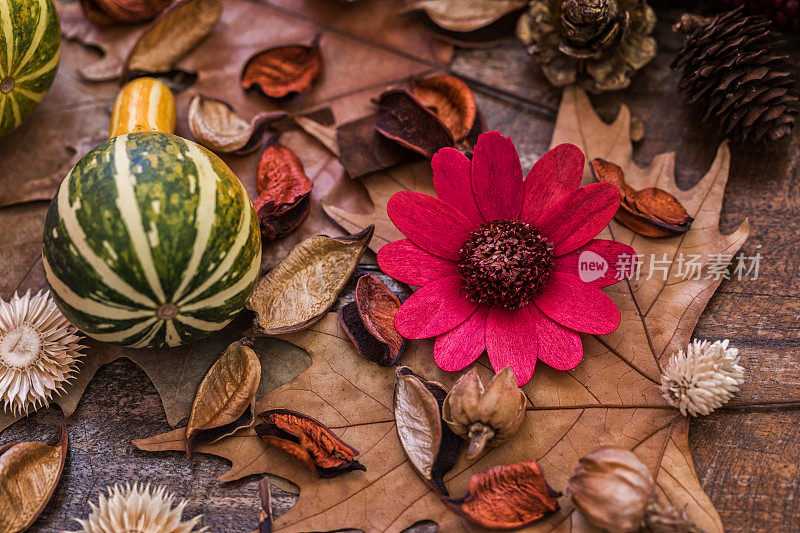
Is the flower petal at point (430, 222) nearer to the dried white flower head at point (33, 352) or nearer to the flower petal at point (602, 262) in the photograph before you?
the flower petal at point (602, 262)

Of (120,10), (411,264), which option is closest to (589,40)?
(411,264)

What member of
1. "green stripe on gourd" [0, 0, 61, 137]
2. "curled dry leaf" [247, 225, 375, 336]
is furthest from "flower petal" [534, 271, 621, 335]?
"green stripe on gourd" [0, 0, 61, 137]

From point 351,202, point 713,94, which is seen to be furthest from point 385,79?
point 713,94

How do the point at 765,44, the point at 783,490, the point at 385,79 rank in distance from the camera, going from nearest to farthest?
the point at 783,490, the point at 765,44, the point at 385,79

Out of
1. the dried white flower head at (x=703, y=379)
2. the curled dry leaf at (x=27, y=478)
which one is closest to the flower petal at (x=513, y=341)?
the dried white flower head at (x=703, y=379)

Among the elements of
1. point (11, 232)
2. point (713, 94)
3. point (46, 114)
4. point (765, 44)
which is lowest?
point (11, 232)

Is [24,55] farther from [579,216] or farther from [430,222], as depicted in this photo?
[579,216]

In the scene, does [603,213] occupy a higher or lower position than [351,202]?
higher

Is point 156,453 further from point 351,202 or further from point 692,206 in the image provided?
point 692,206
